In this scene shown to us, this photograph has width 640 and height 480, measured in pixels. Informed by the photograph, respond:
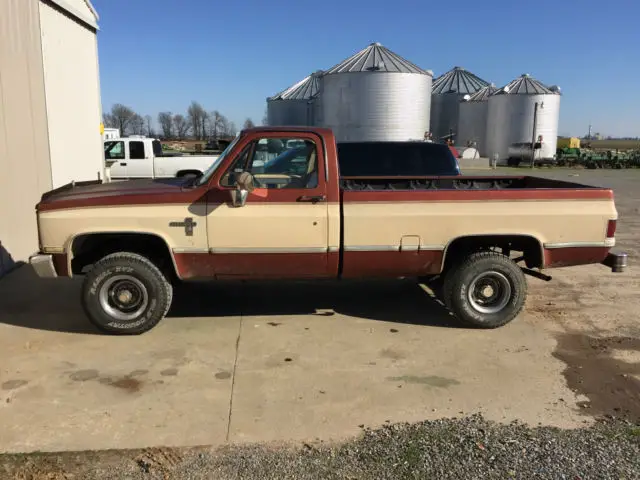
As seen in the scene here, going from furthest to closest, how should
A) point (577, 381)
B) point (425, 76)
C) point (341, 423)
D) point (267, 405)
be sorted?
point (425, 76) → point (577, 381) → point (267, 405) → point (341, 423)

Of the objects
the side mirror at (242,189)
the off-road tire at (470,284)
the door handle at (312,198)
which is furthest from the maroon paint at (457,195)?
the side mirror at (242,189)

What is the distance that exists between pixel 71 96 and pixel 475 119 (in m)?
40.5

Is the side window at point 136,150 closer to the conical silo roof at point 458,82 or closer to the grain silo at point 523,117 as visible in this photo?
the grain silo at point 523,117

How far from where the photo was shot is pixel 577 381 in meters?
4.41

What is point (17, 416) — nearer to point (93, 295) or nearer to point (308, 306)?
point (93, 295)

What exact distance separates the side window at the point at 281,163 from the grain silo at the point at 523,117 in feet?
137

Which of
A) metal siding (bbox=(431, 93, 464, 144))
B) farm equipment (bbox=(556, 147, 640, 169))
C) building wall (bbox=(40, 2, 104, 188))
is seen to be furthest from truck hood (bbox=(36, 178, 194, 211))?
farm equipment (bbox=(556, 147, 640, 169))

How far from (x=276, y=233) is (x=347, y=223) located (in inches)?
27.2

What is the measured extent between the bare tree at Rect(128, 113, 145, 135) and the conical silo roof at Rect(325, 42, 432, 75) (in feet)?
212

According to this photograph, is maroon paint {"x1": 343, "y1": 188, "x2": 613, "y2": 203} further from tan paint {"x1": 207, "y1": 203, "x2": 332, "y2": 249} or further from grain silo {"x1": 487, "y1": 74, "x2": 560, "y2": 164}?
grain silo {"x1": 487, "y1": 74, "x2": 560, "y2": 164}

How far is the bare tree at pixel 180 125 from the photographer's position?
108 metres

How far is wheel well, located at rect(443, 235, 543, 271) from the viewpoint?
5.41m

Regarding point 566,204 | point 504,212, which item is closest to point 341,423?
point 504,212

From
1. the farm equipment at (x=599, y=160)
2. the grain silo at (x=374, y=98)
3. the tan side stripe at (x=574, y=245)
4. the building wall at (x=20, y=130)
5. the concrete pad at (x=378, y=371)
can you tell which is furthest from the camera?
the farm equipment at (x=599, y=160)
